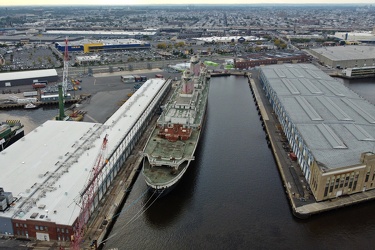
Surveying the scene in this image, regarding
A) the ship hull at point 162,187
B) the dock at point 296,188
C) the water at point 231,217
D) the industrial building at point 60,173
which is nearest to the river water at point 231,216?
the water at point 231,217

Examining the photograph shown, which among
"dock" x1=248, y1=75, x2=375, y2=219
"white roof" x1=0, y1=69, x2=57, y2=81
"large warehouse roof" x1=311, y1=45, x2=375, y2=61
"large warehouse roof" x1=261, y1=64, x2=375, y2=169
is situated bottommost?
"dock" x1=248, y1=75, x2=375, y2=219

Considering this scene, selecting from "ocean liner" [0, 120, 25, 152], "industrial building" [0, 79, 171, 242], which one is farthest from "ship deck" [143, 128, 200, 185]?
"ocean liner" [0, 120, 25, 152]

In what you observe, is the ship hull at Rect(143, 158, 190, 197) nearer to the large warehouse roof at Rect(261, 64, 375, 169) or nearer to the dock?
the dock

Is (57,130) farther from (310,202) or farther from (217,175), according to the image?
(310,202)

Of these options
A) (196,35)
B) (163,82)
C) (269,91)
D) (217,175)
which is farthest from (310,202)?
(196,35)

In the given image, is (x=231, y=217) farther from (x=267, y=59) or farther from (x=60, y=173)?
(x=267, y=59)

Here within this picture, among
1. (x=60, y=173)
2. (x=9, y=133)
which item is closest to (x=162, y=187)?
(x=60, y=173)
